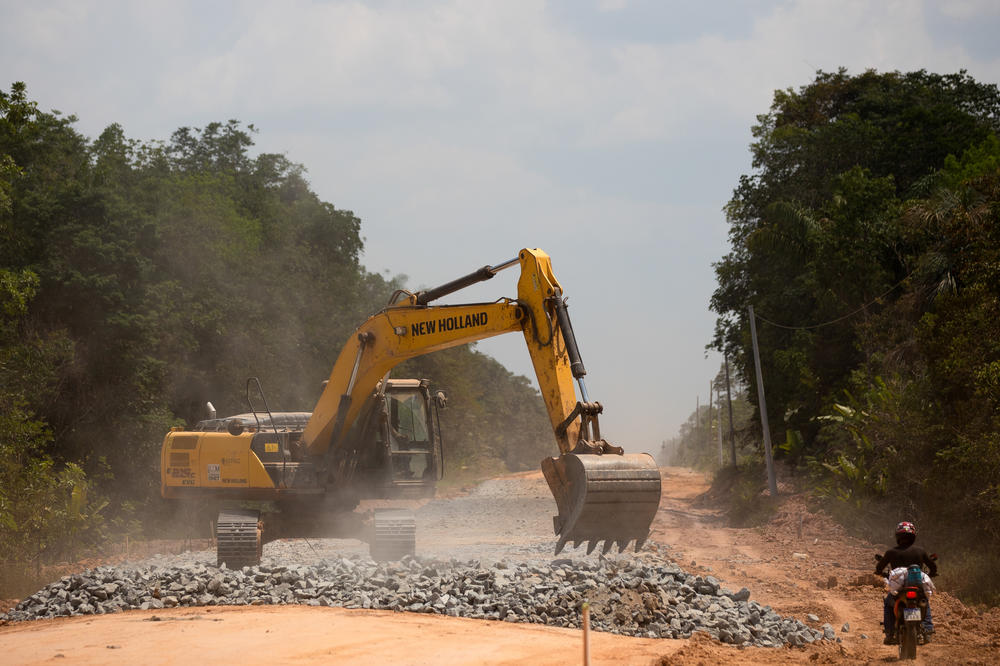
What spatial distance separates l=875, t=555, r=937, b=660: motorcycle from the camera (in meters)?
9.17

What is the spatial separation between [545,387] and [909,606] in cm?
456

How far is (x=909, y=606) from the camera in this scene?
920cm

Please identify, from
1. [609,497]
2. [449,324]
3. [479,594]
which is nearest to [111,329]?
[449,324]

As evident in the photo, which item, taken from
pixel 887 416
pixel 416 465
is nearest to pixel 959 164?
pixel 887 416

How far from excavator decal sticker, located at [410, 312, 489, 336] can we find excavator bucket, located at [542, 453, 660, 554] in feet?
10.3

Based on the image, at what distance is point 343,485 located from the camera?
15766 millimetres

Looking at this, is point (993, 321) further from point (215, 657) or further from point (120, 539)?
point (120, 539)

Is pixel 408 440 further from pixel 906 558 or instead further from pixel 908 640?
pixel 908 640

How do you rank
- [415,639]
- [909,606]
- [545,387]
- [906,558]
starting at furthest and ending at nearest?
1. [545,387]
2. [415,639]
3. [906,558]
4. [909,606]

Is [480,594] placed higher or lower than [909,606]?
lower

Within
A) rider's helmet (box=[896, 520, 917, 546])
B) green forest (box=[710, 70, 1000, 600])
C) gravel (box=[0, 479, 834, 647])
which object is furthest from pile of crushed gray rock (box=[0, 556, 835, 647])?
green forest (box=[710, 70, 1000, 600])

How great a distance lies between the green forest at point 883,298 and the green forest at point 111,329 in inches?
696

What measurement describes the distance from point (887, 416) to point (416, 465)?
11419 mm

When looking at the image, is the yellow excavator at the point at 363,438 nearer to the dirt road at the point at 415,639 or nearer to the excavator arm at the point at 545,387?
the excavator arm at the point at 545,387
